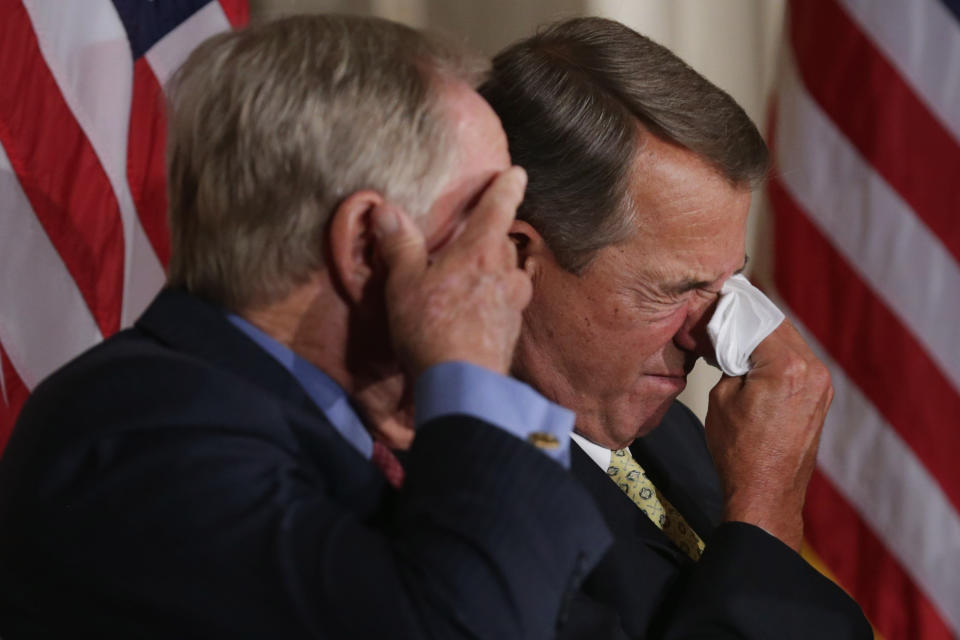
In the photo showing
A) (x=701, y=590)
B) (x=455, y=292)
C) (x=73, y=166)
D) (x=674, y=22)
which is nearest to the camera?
(x=455, y=292)

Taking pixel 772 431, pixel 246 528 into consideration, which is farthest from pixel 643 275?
pixel 246 528

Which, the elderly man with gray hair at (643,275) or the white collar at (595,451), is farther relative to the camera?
the white collar at (595,451)

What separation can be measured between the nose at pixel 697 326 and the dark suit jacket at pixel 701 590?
23 cm

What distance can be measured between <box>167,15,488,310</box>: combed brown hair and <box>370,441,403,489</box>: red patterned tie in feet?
0.63

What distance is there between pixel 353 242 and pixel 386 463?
25cm

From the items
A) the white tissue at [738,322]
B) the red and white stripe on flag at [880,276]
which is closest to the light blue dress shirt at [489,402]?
the white tissue at [738,322]

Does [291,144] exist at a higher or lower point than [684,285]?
higher

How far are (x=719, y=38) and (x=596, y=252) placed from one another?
1.06 meters

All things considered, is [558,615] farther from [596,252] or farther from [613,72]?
[613,72]

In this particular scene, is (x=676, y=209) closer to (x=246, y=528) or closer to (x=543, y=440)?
(x=543, y=440)

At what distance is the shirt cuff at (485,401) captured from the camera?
2.85ft

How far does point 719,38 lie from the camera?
2369mm

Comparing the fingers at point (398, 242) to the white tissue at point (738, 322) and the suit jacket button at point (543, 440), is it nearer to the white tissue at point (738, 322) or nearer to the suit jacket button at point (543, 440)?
the suit jacket button at point (543, 440)

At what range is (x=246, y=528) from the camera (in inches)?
31.7
